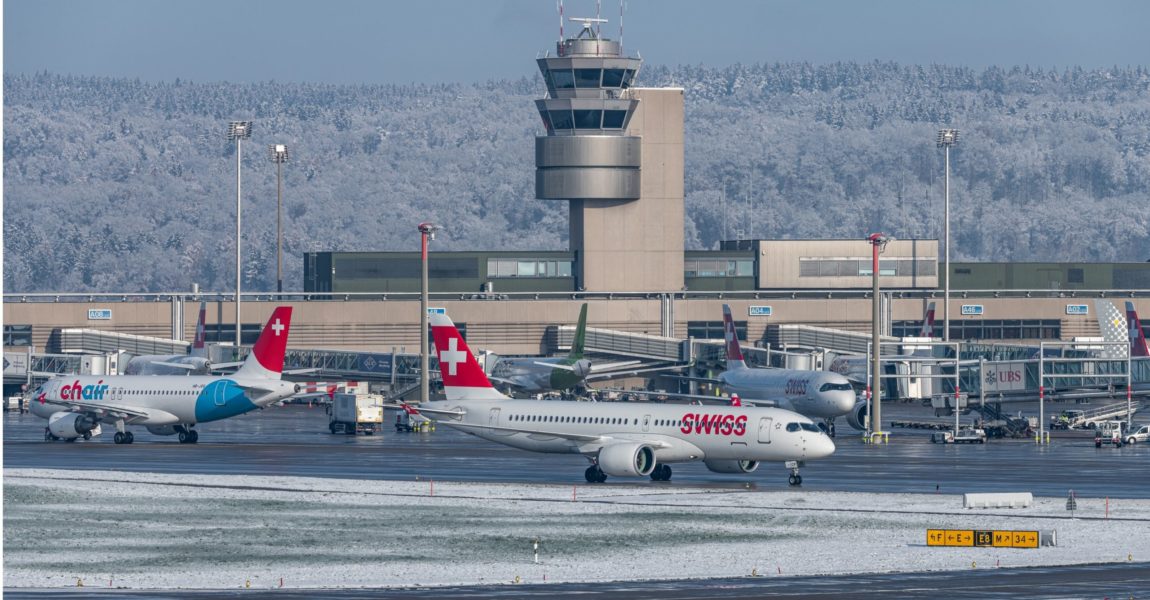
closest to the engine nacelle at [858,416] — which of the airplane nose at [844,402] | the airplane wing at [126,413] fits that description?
the airplane nose at [844,402]

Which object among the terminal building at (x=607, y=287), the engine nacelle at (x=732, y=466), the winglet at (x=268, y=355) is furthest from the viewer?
the terminal building at (x=607, y=287)

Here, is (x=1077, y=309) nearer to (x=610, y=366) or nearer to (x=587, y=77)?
(x=610, y=366)

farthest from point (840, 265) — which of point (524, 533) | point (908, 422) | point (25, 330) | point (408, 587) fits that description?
point (408, 587)

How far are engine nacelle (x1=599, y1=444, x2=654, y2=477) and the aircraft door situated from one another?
4.31 metres

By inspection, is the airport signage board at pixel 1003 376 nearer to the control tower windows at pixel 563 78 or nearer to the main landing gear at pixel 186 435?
the main landing gear at pixel 186 435

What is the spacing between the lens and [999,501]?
58.6 metres

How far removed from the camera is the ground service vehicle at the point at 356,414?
102 m

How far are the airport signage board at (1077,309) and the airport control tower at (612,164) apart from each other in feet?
115

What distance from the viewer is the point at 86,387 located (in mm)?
95688

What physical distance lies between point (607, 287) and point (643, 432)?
3616 inches

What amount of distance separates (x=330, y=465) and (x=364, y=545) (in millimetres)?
28334

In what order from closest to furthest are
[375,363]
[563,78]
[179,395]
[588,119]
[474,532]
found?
[474,532] → [179,395] → [375,363] → [563,78] → [588,119]

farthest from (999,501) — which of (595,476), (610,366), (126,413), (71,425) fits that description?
(610,366)

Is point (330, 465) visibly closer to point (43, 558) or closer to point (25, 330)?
point (43, 558)
